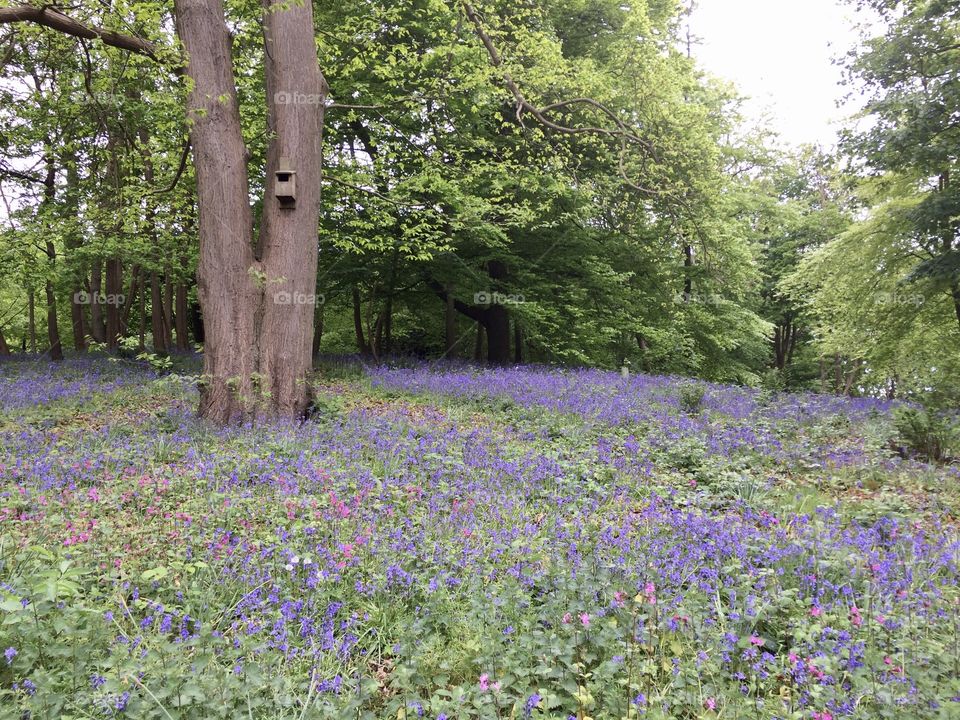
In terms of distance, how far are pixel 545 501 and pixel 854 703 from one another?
9.76ft

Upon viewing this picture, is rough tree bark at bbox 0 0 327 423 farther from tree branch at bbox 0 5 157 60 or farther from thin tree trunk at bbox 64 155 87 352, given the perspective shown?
thin tree trunk at bbox 64 155 87 352

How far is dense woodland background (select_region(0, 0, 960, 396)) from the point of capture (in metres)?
10.8

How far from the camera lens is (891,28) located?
13258 millimetres

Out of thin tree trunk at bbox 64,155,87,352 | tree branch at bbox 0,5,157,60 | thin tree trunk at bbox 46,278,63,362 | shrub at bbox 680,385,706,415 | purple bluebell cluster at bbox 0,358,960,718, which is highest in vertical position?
tree branch at bbox 0,5,157,60

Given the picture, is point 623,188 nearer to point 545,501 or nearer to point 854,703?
point 545,501

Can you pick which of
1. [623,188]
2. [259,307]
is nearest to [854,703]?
[259,307]

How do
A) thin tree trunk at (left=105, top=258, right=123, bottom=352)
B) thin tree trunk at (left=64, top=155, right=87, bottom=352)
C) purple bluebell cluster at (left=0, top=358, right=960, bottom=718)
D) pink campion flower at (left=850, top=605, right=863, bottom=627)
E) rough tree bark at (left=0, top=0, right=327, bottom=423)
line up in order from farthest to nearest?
thin tree trunk at (left=105, top=258, right=123, bottom=352)
thin tree trunk at (left=64, top=155, right=87, bottom=352)
rough tree bark at (left=0, top=0, right=327, bottom=423)
pink campion flower at (left=850, top=605, right=863, bottom=627)
purple bluebell cluster at (left=0, top=358, right=960, bottom=718)

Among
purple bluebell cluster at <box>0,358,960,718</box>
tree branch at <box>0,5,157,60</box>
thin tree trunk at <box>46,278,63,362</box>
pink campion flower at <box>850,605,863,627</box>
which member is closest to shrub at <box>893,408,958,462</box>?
purple bluebell cluster at <box>0,358,960,718</box>

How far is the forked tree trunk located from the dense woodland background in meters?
0.39

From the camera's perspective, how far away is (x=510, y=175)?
13.8 meters

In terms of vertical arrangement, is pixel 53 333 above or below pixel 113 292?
below

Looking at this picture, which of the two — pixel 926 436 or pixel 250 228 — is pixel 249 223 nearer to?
pixel 250 228

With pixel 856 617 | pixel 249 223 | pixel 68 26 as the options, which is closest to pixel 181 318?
pixel 249 223

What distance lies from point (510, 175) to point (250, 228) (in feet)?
24.8
